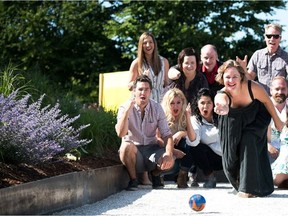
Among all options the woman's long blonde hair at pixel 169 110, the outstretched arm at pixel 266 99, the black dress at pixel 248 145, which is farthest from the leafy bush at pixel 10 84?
the outstretched arm at pixel 266 99

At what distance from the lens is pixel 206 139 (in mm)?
9320

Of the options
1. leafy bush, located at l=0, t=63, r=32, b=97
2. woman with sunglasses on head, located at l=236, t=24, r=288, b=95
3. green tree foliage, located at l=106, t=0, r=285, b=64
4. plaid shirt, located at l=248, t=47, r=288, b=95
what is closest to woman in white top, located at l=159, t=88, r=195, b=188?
woman with sunglasses on head, located at l=236, t=24, r=288, b=95

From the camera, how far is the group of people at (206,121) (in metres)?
7.80

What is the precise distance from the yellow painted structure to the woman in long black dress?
26.8 ft

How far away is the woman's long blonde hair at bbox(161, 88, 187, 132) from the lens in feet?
30.1

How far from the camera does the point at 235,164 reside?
800 centimetres

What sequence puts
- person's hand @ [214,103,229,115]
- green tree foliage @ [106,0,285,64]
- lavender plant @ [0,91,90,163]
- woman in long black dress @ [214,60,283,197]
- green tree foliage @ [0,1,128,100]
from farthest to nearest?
green tree foliage @ [0,1,128,100]
green tree foliage @ [106,0,285,64]
woman in long black dress @ [214,60,283,197]
person's hand @ [214,103,229,115]
lavender plant @ [0,91,90,163]

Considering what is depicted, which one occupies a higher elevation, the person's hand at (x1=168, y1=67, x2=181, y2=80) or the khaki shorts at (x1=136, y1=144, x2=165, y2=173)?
the person's hand at (x1=168, y1=67, x2=181, y2=80)

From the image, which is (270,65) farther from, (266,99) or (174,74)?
(266,99)

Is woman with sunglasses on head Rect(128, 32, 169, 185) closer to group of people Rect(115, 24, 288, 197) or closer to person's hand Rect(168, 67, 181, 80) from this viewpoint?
group of people Rect(115, 24, 288, 197)

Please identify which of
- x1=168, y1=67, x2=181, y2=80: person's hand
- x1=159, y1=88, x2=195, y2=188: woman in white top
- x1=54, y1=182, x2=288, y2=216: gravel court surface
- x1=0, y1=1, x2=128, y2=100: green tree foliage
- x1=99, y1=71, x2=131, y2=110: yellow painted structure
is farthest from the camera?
x1=0, y1=1, x2=128, y2=100: green tree foliage

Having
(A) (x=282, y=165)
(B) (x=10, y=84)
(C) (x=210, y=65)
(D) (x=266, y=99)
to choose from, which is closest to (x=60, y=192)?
(D) (x=266, y=99)

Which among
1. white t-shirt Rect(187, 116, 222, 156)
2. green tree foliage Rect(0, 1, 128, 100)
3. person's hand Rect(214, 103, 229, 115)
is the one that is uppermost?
green tree foliage Rect(0, 1, 128, 100)

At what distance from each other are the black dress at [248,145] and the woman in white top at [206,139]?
1.26 meters
